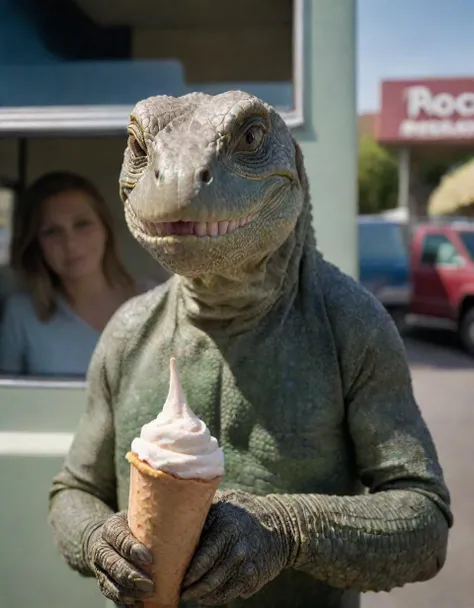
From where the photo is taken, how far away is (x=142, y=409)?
1.66 meters

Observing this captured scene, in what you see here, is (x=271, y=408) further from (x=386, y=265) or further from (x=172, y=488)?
(x=386, y=265)

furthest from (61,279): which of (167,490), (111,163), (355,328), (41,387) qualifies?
(167,490)

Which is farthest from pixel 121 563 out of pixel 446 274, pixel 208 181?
pixel 446 274

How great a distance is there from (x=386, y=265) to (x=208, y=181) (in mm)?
9665

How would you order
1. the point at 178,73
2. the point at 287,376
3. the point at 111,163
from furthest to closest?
the point at 178,73 < the point at 111,163 < the point at 287,376

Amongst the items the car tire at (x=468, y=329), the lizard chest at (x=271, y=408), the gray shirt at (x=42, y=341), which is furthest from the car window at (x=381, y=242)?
the lizard chest at (x=271, y=408)

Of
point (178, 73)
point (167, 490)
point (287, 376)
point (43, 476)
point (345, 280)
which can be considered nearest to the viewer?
point (167, 490)

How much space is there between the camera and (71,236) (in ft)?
11.3

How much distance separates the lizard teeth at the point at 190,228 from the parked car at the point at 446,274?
9146 millimetres

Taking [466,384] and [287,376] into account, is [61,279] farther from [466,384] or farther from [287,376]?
[466,384]

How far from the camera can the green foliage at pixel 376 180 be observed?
31.5 meters

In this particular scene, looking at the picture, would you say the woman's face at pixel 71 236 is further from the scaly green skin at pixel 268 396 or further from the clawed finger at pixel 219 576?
the clawed finger at pixel 219 576

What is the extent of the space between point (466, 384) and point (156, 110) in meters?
7.35

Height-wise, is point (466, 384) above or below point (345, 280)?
below
